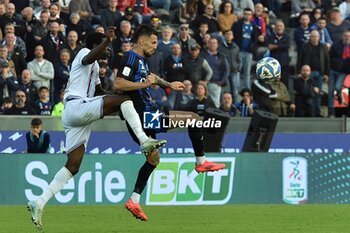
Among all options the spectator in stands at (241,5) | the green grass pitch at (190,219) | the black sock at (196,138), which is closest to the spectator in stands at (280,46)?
the spectator in stands at (241,5)

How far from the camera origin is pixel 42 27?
23.8 metres

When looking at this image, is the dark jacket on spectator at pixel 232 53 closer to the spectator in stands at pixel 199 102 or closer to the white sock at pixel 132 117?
the spectator in stands at pixel 199 102

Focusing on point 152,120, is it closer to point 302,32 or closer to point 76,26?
point 76,26

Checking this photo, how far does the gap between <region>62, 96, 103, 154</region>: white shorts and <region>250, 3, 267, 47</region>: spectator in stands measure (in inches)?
475

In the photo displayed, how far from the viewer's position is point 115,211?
57.0ft

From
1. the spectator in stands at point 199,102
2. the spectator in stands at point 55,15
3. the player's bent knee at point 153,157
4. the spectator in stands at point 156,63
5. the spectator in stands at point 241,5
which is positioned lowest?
the spectator in stands at point 199,102

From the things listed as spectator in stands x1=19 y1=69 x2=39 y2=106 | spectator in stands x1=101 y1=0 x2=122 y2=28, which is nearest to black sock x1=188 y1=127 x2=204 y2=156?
spectator in stands x1=19 y1=69 x2=39 y2=106

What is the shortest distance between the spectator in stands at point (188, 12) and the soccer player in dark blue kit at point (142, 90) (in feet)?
39.2

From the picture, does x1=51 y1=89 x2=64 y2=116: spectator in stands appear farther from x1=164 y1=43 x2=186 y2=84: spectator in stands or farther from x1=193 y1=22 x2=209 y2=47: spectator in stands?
x1=193 y1=22 x2=209 y2=47: spectator in stands

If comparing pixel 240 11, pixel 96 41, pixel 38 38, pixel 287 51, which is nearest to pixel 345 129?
pixel 287 51

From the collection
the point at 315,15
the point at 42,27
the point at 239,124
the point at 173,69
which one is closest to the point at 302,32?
the point at 315,15

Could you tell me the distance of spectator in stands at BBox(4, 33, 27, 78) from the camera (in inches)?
907

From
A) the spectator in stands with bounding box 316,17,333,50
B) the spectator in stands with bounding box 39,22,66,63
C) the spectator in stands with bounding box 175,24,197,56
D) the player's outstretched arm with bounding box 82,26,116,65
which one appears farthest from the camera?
the spectator in stands with bounding box 316,17,333,50

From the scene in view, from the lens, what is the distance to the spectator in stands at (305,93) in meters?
25.4
